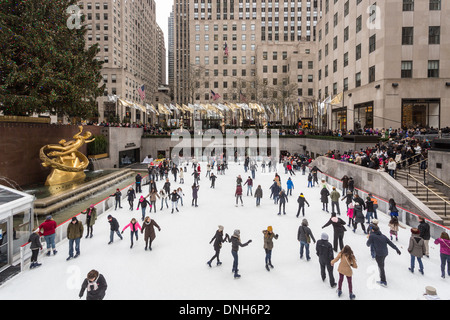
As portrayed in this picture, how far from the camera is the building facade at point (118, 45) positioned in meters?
58.7

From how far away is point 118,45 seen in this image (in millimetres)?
62750

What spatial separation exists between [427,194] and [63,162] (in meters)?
21.5

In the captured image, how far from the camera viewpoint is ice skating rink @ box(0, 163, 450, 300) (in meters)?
6.56

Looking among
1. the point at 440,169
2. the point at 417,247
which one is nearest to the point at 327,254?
the point at 417,247

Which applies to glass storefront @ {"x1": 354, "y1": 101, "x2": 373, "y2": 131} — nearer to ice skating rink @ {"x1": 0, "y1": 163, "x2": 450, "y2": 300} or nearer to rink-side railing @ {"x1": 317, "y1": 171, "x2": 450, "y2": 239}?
rink-side railing @ {"x1": 317, "y1": 171, "x2": 450, "y2": 239}

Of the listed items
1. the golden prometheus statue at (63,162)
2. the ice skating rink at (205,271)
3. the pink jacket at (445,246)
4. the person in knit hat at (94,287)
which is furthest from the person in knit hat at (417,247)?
the golden prometheus statue at (63,162)

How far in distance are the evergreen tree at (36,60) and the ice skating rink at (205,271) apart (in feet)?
37.3

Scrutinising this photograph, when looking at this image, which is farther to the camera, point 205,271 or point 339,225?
point 339,225

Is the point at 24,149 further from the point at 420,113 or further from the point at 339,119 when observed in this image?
the point at 339,119

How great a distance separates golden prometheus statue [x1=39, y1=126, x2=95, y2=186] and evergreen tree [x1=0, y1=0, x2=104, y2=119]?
275cm

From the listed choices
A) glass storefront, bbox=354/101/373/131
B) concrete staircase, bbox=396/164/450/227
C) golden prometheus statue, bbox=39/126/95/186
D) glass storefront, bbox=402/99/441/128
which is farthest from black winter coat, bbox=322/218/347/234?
glass storefront, bbox=402/99/441/128

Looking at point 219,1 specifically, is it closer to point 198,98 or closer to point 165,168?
point 198,98

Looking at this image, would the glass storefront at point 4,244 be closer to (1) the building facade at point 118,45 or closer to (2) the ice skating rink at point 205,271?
(2) the ice skating rink at point 205,271

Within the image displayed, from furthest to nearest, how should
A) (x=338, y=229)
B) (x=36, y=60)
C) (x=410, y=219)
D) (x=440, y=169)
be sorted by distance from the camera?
1. (x=36, y=60)
2. (x=440, y=169)
3. (x=410, y=219)
4. (x=338, y=229)
